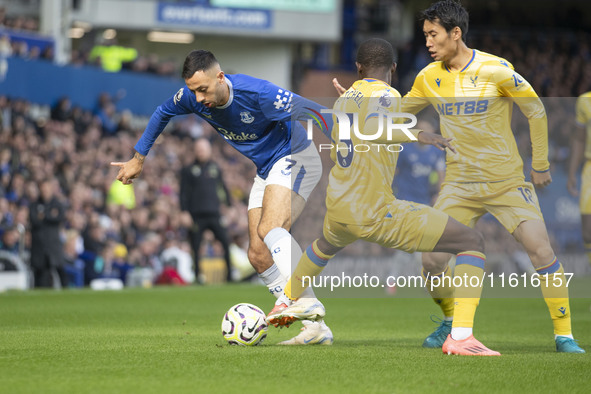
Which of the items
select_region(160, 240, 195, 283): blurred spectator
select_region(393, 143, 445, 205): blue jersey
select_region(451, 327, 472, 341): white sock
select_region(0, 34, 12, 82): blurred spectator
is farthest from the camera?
select_region(0, 34, 12, 82): blurred spectator

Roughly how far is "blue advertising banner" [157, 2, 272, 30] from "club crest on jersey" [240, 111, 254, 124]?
773 inches

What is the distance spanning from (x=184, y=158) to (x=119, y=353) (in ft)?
53.3

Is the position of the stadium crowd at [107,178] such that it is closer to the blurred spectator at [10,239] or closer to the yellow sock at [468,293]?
the blurred spectator at [10,239]

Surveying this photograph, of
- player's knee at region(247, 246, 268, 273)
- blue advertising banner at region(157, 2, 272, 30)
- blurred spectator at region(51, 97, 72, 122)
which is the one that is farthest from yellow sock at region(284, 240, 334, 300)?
blue advertising banner at region(157, 2, 272, 30)

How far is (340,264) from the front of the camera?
31.7ft

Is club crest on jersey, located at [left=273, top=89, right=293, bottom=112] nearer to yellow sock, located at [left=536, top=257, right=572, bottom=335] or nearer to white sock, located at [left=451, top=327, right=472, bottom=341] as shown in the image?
white sock, located at [left=451, top=327, right=472, bottom=341]

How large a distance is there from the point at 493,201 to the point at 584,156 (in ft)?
15.1

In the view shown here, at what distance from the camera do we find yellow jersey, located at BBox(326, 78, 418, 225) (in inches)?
247

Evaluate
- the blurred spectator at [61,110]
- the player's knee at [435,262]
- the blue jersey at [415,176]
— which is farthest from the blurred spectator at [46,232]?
the player's knee at [435,262]

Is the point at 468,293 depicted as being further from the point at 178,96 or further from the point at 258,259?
the point at 178,96

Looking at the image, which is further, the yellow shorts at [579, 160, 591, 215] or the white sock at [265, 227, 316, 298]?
the yellow shorts at [579, 160, 591, 215]

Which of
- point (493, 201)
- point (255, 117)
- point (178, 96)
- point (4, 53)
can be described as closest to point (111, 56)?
point (4, 53)

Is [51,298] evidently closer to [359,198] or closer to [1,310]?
[1,310]

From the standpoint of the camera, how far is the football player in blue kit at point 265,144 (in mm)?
6805
